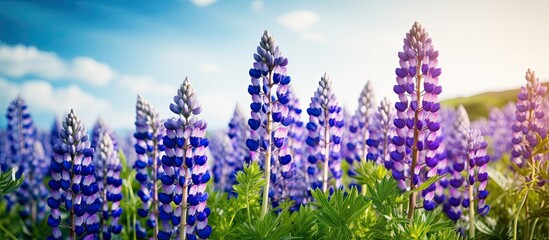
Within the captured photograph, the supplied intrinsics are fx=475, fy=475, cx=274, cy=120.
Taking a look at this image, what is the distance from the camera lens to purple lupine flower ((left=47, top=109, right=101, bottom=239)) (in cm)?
308

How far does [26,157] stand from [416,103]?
5995 mm

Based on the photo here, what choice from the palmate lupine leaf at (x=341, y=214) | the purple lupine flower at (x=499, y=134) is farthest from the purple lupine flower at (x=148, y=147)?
the purple lupine flower at (x=499, y=134)

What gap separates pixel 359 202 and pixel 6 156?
7.44 meters

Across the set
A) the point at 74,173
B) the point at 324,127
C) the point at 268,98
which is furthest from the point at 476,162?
the point at 74,173

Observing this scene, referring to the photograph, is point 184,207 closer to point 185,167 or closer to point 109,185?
point 185,167

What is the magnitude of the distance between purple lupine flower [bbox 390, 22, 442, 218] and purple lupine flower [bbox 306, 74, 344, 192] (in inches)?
29.1

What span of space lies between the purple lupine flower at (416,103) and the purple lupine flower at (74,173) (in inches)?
79.1

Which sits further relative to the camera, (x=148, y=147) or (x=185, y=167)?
(x=148, y=147)

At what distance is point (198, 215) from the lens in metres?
2.97

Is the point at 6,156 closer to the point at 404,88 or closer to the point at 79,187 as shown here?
the point at 79,187

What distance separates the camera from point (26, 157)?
6898 mm

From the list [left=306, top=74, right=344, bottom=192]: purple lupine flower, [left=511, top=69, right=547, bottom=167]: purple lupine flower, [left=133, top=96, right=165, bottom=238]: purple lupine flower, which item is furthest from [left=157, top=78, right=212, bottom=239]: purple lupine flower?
[left=511, top=69, right=547, bottom=167]: purple lupine flower

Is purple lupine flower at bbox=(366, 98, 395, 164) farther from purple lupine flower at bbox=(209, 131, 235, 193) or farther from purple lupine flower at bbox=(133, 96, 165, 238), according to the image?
purple lupine flower at bbox=(209, 131, 235, 193)

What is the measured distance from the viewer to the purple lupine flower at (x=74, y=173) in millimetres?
3080
